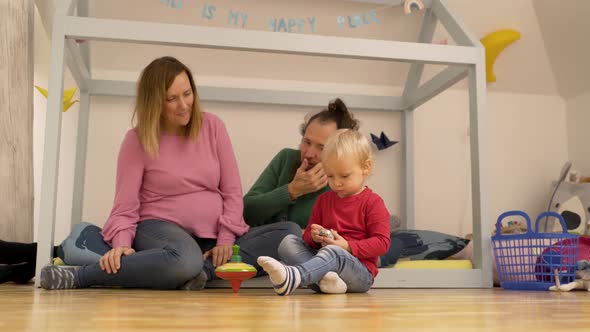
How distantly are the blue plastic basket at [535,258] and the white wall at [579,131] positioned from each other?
1.16 m

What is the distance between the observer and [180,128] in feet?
6.14

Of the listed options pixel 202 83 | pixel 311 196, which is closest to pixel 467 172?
pixel 311 196

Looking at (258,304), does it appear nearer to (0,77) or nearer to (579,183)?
(0,77)

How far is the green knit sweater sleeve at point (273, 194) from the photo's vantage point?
2.03 meters

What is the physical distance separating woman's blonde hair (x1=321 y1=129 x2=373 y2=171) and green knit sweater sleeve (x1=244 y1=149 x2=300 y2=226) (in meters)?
0.41

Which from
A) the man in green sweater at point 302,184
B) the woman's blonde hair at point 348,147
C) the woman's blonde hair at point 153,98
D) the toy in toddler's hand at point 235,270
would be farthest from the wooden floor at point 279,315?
the man in green sweater at point 302,184

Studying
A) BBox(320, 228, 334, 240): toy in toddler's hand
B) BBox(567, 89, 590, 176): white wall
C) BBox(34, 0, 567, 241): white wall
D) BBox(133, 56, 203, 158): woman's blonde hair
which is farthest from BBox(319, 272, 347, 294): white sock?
BBox(567, 89, 590, 176): white wall

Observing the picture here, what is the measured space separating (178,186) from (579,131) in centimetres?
209

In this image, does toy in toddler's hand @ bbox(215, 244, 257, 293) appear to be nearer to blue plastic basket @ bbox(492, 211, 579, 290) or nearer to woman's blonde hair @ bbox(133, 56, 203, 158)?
woman's blonde hair @ bbox(133, 56, 203, 158)

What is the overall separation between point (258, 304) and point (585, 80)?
2367 mm

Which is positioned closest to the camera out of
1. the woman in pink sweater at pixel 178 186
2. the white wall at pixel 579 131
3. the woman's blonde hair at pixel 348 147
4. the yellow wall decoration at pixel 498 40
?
the woman's blonde hair at pixel 348 147

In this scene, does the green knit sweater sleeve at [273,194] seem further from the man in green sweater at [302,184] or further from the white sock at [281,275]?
the white sock at [281,275]

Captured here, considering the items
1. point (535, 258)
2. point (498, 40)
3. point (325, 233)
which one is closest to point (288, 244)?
point (325, 233)

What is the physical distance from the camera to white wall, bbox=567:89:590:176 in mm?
2926
